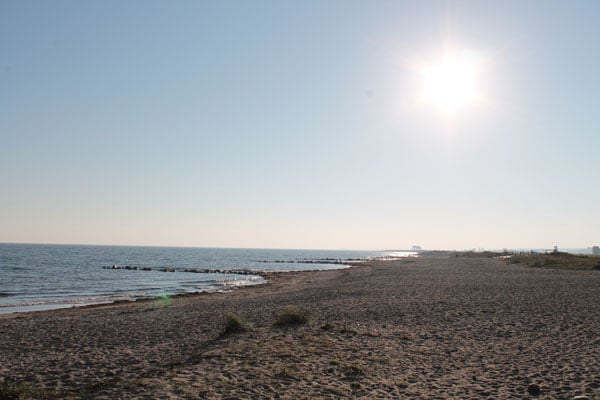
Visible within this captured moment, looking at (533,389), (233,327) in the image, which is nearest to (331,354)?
(233,327)

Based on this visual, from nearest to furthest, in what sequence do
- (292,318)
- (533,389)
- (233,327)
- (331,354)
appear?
1. (533,389)
2. (331,354)
3. (233,327)
4. (292,318)

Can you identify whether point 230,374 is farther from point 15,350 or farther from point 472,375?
point 15,350

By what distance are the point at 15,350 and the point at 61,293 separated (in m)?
29.3

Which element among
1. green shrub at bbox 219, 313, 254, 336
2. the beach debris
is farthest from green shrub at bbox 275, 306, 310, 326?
the beach debris

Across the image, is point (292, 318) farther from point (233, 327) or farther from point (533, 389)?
point (533, 389)

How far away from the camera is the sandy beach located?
365 inches

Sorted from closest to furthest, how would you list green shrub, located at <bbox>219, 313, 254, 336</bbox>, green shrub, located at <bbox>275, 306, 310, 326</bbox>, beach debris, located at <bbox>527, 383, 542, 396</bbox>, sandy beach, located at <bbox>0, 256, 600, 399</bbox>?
beach debris, located at <bbox>527, 383, 542, 396</bbox> < sandy beach, located at <bbox>0, 256, 600, 399</bbox> < green shrub, located at <bbox>219, 313, 254, 336</bbox> < green shrub, located at <bbox>275, 306, 310, 326</bbox>

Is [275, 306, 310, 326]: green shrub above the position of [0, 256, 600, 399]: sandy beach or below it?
above

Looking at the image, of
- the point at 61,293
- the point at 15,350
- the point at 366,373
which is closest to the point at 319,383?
the point at 366,373

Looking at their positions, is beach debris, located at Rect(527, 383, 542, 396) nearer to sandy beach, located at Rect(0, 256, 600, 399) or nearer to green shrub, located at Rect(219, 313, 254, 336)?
sandy beach, located at Rect(0, 256, 600, 399)

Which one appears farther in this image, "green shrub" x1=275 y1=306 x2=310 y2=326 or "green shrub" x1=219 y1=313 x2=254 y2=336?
"green shrub" x1=275 y1=306 x2=310 y2=326

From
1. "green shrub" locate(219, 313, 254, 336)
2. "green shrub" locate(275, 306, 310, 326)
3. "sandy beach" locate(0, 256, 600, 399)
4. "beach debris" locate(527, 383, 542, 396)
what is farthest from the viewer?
"green shrub" locate(275, 306, 310, 326)

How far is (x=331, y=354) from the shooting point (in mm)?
12070

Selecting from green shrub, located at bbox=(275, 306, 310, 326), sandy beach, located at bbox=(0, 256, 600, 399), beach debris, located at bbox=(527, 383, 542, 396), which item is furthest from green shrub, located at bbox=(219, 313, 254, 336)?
beach debris, located at bbox=(527, 383, 542, 396)
